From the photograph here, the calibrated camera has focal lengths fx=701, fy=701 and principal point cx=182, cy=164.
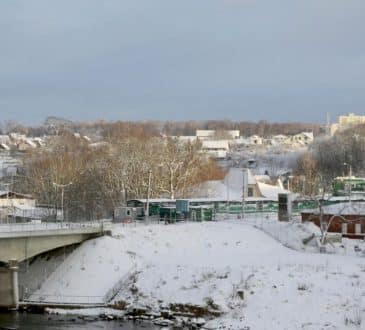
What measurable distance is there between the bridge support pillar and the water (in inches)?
98.8

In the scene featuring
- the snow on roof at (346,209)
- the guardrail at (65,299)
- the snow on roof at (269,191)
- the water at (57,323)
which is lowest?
the water at (57,323)

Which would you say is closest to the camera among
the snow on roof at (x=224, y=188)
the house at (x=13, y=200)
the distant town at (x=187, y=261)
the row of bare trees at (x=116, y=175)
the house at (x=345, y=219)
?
the distant town at (x=187, y=261)

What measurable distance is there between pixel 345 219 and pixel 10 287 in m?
26.6

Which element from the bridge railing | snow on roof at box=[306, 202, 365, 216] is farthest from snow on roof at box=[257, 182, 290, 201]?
the bridge railing

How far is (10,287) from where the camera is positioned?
42.7 meters

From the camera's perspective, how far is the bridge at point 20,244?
42500 millimetres

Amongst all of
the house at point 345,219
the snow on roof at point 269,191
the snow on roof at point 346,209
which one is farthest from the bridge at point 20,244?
the snow on roof at point 269,191

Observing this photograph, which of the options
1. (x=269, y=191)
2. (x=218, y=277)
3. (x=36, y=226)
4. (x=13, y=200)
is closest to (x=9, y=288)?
(x=36, y=226)

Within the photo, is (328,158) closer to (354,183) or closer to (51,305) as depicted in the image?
(354,183)

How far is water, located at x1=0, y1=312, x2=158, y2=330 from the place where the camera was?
3644 centimetres

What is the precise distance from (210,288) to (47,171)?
51.0 metres

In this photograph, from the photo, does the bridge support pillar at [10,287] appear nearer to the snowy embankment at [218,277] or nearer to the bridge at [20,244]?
the bridge at [20,244]

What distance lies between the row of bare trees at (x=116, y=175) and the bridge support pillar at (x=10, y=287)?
97.2 feet

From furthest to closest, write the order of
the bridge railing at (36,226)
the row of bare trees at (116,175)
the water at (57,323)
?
1. the row of bare trees at (116,175)
2. the bridge railing at (36,226)
3. the water at (57,323)
